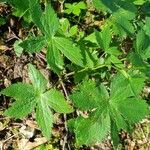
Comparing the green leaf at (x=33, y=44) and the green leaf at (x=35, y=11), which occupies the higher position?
the green leaf at (x=35, y=11)

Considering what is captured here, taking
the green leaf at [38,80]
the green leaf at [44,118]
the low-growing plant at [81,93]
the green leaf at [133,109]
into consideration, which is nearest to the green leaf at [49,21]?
the low-growing plant at [81,93]

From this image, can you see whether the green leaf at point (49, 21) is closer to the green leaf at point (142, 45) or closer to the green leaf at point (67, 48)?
the green leaf at point (67, 48)

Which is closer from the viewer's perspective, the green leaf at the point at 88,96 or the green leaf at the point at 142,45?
the green leaf at the point at 88,96

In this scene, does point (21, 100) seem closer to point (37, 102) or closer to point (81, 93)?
point (37, 102)

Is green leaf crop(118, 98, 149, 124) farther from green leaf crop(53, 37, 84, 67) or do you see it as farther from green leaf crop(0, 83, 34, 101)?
green leaf crop(0, 83, 34, 101)

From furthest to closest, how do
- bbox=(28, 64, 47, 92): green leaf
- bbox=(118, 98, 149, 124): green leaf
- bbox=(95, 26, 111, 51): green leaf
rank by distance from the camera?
bbox=(95, 26, 111, 51): green leaf → bbox=(28, 64, 47, 92): green leaf → bbox=(118, 98, 149, 124): green leaf

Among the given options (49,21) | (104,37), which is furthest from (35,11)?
(104,37)

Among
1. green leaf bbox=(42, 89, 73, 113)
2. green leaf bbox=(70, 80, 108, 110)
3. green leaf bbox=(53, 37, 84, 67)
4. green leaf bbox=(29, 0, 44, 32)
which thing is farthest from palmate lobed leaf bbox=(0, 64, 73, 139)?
green leaf bbox=(29, 0, 44, 32)
